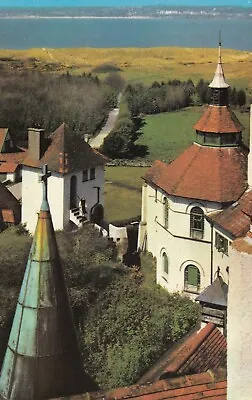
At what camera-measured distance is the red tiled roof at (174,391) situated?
250 inches

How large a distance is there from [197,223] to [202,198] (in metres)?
1.21

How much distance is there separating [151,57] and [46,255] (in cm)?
8206

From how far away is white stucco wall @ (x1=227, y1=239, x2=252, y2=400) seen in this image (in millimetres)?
4887

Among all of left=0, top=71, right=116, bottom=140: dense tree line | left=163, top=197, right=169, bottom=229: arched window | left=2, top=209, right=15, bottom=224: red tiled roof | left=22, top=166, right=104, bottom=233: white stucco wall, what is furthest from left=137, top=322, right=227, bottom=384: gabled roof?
left=0, top=71, right=116, bottom=140: dense tree line

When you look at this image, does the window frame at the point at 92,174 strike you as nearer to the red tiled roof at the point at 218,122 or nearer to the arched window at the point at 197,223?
the red tiled roof at the point at 218,122

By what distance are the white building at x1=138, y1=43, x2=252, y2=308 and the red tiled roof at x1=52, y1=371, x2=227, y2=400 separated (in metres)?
18.8

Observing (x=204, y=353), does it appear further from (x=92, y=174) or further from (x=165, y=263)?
(x=92, y=174)

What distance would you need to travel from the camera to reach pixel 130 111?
70.8 m

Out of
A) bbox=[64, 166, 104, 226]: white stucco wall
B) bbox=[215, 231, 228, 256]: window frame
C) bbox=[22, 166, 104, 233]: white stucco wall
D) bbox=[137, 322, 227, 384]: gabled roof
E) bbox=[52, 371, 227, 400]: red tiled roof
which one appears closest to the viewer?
bbox=[52, 371, 227, 400]: red tiled roof

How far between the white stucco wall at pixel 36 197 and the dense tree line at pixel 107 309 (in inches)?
119

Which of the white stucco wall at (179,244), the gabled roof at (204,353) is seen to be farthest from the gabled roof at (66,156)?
the gabled roof at (204,353)

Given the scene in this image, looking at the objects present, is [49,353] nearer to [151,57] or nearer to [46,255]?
[46,255]

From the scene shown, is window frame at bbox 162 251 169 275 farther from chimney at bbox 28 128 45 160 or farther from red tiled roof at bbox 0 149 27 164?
red tiled roof at bbox 0 149 27 164

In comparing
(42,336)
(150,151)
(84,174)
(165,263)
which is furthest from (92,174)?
(150,151)
